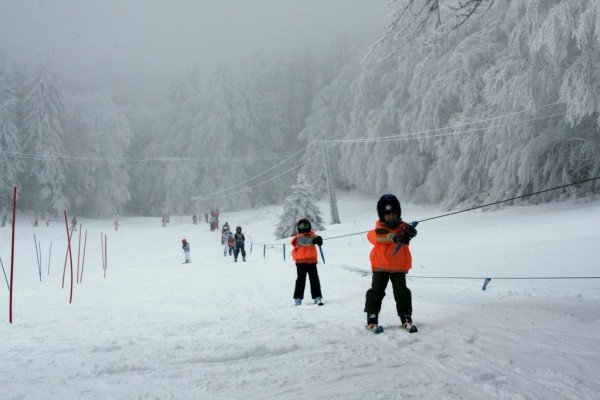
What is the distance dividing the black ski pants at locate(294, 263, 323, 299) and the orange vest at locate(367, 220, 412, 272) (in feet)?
6.26

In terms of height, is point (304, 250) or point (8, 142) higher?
point (8, 142)

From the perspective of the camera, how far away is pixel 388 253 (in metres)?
4.22

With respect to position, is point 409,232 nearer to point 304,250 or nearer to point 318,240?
point 318,240

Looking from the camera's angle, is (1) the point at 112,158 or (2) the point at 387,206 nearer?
(2) the point at 387,206

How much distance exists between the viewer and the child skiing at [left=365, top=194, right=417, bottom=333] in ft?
13.5

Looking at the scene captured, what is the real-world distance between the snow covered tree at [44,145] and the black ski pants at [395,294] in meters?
39.8

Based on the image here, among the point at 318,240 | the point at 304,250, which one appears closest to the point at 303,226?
the point at 304,250

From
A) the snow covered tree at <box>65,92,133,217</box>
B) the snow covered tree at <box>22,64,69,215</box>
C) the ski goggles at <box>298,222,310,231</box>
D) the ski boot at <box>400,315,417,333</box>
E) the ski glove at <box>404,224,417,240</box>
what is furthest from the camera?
the snow covered tree at <box>65,92,133,217</box>

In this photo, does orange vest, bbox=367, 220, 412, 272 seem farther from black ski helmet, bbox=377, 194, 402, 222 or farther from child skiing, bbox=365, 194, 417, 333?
black ski helmet, bbox=377, 194, 402, 222

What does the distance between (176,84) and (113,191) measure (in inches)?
712

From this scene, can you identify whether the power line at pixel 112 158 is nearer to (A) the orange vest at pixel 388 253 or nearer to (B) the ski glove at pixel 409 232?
(A) the orange vest at pixel 388 253

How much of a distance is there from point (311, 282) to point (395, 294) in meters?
2.06

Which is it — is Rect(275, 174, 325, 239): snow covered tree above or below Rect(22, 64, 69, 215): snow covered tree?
below

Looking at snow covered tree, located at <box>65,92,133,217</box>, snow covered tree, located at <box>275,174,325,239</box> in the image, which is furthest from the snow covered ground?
snow covered tree, located at <box>65,92,133,217</box>
